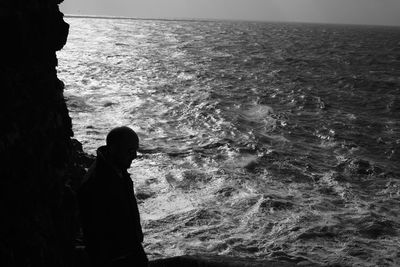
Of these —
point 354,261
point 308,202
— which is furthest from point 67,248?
point 308,202

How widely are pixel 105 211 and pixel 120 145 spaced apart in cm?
63

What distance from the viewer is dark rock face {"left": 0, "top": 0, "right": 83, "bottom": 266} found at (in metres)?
4.97

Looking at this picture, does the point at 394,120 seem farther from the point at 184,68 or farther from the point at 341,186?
the point at 184,68

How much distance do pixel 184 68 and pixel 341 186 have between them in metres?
31.0

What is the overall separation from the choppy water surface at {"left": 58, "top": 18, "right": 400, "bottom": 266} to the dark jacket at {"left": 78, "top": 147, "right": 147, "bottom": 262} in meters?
5.82

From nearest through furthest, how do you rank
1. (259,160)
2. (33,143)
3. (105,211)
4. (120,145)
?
(105,211) < (120,145) < (33,143) < (259,160)

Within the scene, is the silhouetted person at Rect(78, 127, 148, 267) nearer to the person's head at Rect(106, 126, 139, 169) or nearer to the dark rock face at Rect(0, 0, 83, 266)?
the person's head at Rect(106, 126, 139, 169)

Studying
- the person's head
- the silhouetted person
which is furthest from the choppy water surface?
the person's head

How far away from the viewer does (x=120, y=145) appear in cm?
414

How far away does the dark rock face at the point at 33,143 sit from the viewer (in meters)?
4.97

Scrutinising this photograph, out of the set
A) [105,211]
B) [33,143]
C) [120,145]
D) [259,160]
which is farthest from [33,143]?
[259,160]

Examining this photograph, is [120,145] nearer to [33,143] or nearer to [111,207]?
[111,207]

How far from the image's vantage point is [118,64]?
45.2m

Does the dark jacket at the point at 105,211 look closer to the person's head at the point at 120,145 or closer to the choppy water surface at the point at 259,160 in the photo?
the person's head at the point at 120,145
